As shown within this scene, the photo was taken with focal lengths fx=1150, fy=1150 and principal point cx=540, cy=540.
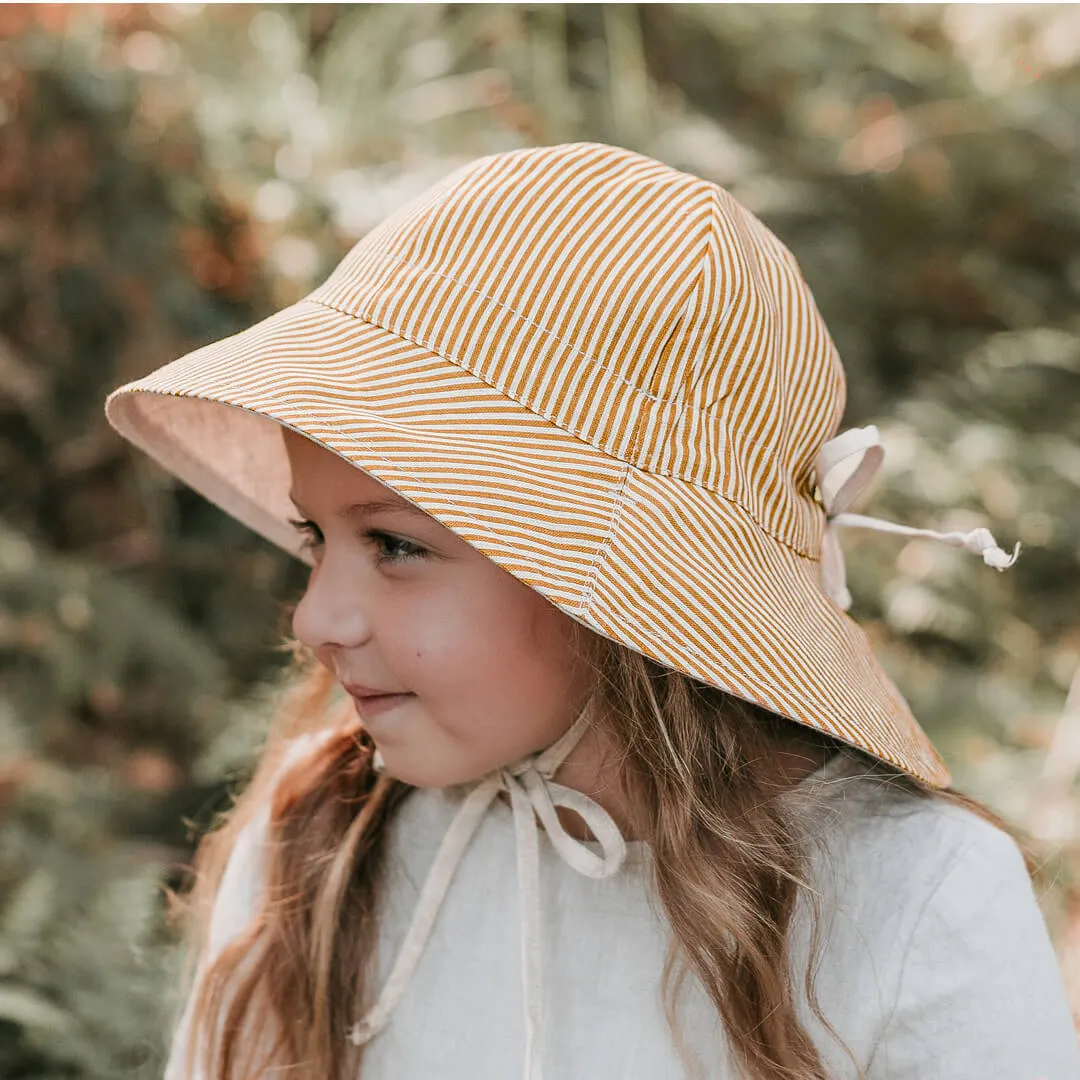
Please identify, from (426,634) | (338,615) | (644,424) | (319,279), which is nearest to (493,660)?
(426,634)

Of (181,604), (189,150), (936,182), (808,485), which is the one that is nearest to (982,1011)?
(808,485)

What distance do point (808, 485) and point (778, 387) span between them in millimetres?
171

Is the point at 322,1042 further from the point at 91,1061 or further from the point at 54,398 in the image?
the point at 54,398

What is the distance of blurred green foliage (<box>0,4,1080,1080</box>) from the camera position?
2475mm

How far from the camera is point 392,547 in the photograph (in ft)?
4.02

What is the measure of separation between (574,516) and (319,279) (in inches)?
82.4

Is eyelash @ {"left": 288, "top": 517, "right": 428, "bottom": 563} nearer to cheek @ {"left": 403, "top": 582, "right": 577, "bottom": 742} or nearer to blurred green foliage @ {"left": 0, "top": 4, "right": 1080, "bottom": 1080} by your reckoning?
cheek @ {"left": 403, "top": 582, "right": 577, "bottom": 742}

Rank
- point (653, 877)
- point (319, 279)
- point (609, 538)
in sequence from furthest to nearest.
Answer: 1. point (319, 279)
2. point (653, 877)
3. point (609, 538)

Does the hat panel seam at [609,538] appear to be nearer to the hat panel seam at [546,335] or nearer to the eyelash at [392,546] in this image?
the hat panel seam at [546,335]

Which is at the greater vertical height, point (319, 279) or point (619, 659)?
point (619, 659)

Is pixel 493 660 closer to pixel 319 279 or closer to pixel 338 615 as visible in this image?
pixel 338 615

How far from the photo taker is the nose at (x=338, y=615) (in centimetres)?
122

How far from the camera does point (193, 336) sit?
2.78 metres

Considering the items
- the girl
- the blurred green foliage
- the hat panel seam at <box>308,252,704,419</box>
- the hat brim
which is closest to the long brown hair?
the girl
